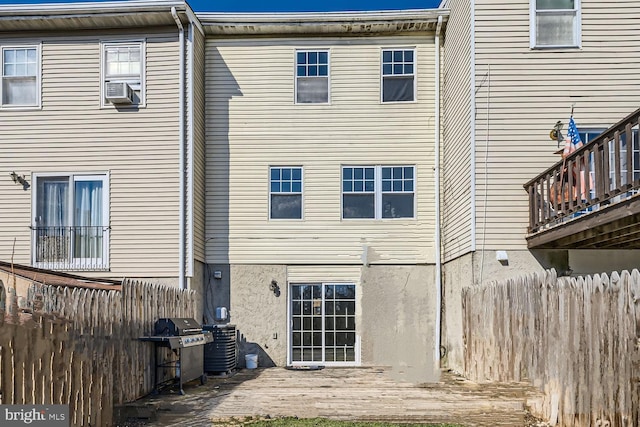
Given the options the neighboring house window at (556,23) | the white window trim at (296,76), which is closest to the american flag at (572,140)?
the neighboring house window at (556,23)

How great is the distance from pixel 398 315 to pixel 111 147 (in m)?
7.05

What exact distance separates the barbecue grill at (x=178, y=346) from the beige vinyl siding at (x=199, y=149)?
3.04m

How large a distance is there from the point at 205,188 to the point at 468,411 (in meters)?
8.02

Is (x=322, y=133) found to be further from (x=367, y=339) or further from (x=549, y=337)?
(x=549, y=337)

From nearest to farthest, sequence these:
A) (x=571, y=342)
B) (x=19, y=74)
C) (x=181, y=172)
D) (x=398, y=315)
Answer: (x=571, y=342), (x=181, y=172), (x=19, y=74), (x=398, y=315)

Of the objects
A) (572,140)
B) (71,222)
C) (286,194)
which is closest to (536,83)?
(572,140)

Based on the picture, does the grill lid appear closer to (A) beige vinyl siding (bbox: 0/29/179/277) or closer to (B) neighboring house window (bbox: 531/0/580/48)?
(A) beige vinyl siding (bbox: 0/29/179/277)

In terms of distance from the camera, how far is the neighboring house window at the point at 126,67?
527 inches

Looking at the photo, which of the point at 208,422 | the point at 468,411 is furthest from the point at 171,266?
the point at 468,411

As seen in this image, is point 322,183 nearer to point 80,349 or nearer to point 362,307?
point 362,307

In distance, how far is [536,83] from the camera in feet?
37.8

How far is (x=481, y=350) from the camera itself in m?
10.5

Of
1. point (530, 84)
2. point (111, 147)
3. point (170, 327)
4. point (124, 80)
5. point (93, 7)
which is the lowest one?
point (170, 327)

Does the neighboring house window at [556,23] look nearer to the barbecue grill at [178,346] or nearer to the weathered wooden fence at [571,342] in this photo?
the weathered wooden fence at [571,342]
